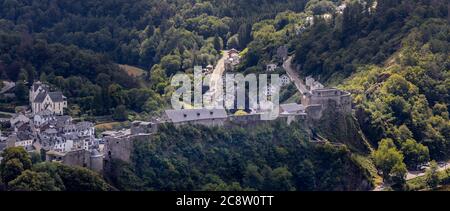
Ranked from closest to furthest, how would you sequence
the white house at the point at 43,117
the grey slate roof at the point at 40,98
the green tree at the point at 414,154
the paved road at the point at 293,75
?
the white house at the point at 43,117, the green tree at the point at 414,154, the grey slate roof at the point at 40,98, the paved road at the point at 293,75

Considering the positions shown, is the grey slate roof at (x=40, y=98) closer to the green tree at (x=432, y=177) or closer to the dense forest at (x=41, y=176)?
the dense forest at (x=41, y=176)

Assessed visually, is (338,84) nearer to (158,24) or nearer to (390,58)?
(390,58)

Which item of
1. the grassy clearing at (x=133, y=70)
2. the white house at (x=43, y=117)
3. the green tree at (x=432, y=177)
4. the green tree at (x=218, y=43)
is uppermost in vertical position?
the green tree at (x=218, y=43)

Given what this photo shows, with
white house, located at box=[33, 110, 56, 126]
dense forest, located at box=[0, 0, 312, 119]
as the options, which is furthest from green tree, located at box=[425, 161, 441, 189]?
white house, located at box=[33, 110, 56, 126]

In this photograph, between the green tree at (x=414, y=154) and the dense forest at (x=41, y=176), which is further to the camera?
the green tree at (x=414, y=154)

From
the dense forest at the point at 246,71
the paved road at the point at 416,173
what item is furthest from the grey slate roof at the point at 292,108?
the paved road at the point at 416,173

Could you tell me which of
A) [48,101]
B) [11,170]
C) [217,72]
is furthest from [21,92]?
[11,170]
